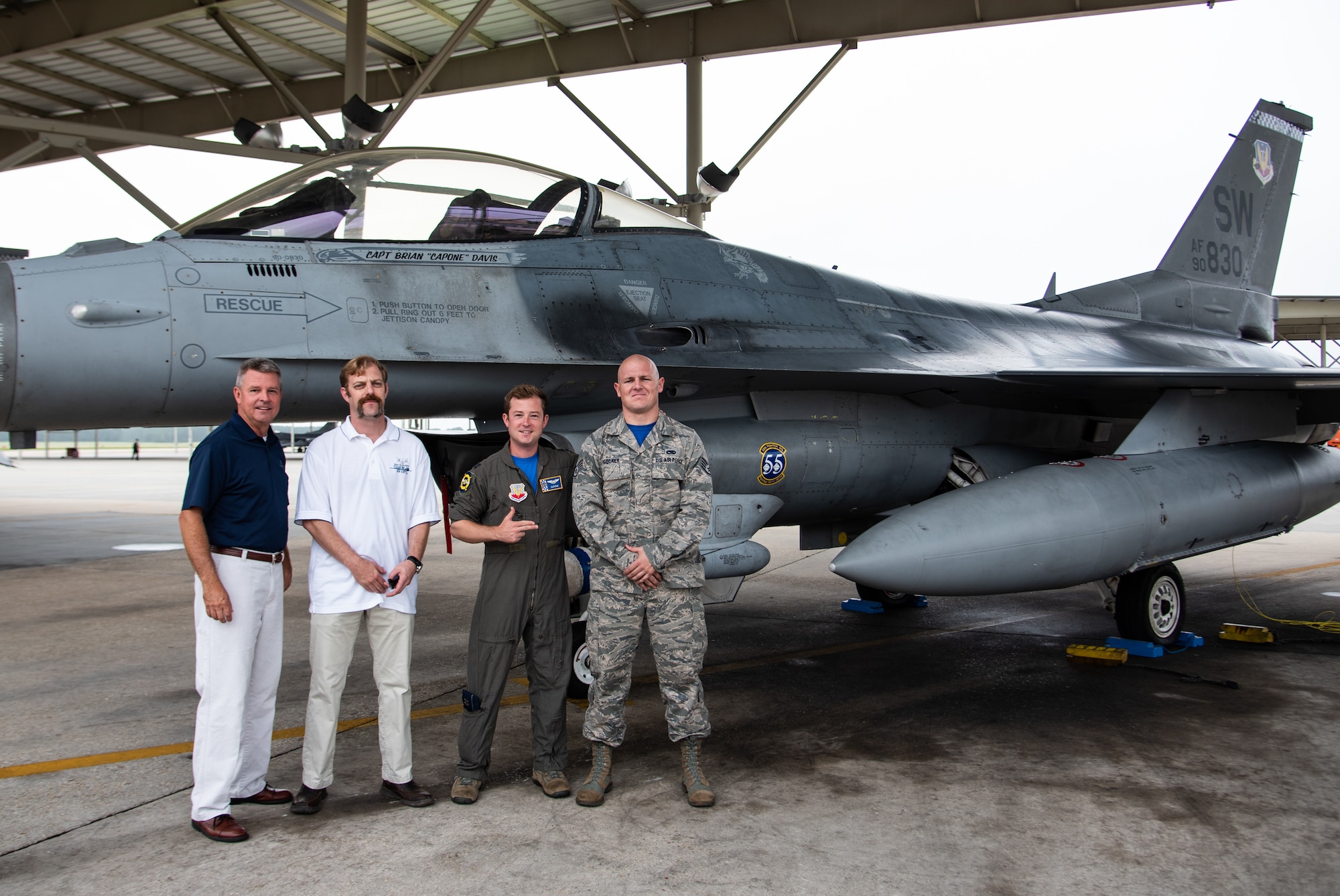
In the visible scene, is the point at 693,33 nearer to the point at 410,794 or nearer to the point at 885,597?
the point at 885,597

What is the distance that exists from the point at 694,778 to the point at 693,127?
11.1 meters

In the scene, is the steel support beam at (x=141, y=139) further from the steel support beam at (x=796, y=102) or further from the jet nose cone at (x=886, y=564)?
the jet nose cone at (x=886, y=564)

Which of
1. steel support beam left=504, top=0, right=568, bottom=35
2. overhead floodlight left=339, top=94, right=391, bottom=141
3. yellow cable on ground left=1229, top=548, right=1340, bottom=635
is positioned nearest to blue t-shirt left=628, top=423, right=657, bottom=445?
yellow cable on ground left=1229, top=548, right=1340, bottom=635

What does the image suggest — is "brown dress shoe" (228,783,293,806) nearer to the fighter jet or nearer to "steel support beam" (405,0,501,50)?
the fighter jet

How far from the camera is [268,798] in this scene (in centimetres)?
362

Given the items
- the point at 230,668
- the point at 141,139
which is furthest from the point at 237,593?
the point at 141,139

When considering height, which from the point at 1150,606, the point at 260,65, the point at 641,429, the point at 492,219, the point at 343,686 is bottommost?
the point at 1150,606

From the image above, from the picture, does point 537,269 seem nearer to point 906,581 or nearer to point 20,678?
point 906,581

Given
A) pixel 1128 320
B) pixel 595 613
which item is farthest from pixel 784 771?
pixel 1128 320

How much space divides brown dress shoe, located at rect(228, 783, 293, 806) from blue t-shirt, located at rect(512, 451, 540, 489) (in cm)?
151

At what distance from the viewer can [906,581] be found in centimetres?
496

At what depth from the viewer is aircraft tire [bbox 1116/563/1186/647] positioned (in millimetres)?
6535

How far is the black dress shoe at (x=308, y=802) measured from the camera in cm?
352

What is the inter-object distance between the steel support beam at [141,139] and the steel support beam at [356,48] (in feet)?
3.26
